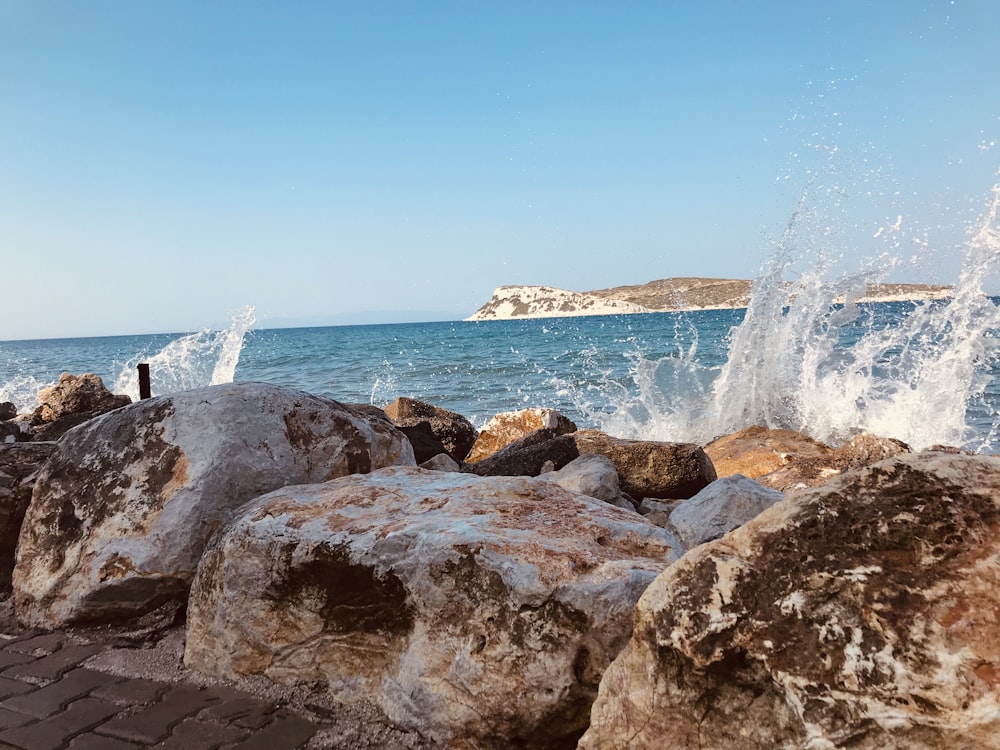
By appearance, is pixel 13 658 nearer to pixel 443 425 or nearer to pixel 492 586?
pixel 492 586

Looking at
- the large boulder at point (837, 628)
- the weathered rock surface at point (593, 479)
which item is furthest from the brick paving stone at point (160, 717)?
the weathered rock surface at point (593, 479)

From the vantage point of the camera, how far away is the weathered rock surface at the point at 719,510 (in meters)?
4.20

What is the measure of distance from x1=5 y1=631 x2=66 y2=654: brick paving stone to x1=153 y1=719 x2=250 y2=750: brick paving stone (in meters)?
1.05

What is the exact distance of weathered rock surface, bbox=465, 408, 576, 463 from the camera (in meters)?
8.68

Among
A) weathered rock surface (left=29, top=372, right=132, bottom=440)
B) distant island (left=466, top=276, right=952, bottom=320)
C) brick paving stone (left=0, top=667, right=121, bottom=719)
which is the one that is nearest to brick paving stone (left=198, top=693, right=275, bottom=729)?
brick paving stone (left=0, top=667, right=121, bottom=719)

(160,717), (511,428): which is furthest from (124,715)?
(511,428)

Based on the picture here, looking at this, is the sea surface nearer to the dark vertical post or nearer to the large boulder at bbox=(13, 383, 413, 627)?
the dark vertical post

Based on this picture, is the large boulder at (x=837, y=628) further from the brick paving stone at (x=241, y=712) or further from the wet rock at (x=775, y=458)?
the wet rock at (x=775, y=458)

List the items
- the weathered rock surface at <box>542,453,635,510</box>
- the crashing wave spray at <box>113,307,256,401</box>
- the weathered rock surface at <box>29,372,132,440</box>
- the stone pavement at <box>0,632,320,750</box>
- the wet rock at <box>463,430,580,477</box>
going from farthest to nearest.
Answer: the crashing wave spray at <box>113,307,256,401</box>, the weathered rock surface at <box>29,372,132,440</box>, the wet rock at <box>463,430,580,477</box>, the weathered rock surface at <box>542,453,635,510</box>, the stone pavement at <box>0,632,320,750</box>

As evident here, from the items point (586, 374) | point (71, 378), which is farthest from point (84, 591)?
point (586, 374)

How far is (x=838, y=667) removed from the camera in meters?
1.66

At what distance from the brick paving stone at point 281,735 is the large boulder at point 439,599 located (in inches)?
7.1

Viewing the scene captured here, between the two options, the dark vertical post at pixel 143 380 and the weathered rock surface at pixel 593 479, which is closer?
the weathered rock surface at pixel 593 479

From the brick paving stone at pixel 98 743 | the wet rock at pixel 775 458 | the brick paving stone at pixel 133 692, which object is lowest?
the wet rock at pixel 775 458
